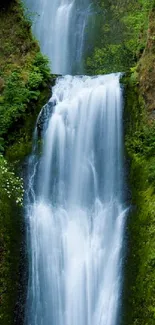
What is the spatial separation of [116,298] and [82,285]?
915 millimetres

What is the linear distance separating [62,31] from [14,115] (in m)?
10.6

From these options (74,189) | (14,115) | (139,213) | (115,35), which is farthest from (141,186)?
(115,35)

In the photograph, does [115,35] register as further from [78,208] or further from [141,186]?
[78,208]

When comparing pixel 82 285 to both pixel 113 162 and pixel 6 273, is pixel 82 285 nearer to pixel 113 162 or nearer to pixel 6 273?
pixel 6 273

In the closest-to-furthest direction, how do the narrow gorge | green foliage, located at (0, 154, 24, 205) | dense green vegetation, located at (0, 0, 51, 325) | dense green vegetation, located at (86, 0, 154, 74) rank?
Result: 1. the narrow gorge
2. dense green vegetation, located at (0, 0, 51, 325)
3. green foliage, located at (0, 154, 24, 205)
4. dense green vegetation, located at (86, 0, 154, 74)

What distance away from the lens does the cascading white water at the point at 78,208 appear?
34.8ft

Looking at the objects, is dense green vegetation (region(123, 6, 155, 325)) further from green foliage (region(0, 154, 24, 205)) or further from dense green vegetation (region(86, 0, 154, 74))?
dense green vegetation (region(86, 0, 154, 74))

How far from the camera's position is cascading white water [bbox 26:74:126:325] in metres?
10.6

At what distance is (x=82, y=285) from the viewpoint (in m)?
10.9

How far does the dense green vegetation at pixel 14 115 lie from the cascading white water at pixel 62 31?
17.8 ft

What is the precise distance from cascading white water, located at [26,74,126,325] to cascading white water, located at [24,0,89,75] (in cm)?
679

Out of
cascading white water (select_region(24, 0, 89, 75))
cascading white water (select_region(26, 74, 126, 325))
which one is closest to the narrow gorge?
cascading white water (select_region(26, 74, 126, 325))

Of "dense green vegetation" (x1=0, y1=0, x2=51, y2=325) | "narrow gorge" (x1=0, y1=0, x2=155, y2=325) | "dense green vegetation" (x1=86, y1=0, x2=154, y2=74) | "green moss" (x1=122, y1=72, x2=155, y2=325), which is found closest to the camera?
"green moss" (x1=122, y1=72, x2=155, y2=325)

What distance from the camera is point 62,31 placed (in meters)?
23.5
